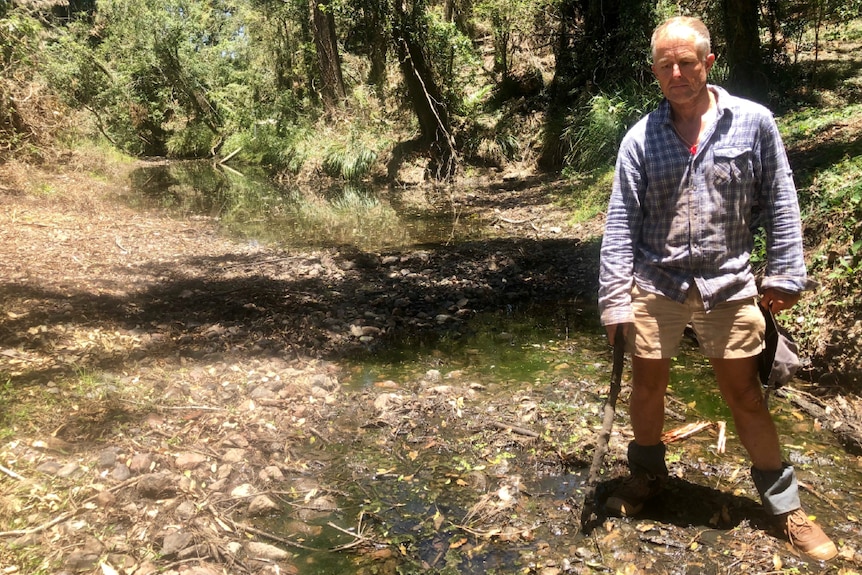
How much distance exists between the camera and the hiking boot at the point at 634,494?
304cm

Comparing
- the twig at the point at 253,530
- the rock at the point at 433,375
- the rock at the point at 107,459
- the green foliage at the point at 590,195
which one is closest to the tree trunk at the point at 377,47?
the green foliage at the point at 590,195

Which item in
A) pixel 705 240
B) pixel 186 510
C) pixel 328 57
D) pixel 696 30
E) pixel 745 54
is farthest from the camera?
pixel 328 57

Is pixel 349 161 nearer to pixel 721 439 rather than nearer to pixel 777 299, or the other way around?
pixel 721 439

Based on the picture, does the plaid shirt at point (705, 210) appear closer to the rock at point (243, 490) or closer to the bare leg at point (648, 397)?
the bare leg at point (648, 397)

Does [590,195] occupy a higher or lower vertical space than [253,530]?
higher

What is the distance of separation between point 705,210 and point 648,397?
0.96 m

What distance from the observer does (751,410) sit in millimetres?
2715

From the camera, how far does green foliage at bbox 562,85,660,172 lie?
11.3m

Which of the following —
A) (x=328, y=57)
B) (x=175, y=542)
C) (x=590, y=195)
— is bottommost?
(x=175, y=542)

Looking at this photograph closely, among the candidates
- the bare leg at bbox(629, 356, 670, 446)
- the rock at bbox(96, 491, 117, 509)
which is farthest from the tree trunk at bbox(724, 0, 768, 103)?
the rock at bbox(96, 491, 117, 509)

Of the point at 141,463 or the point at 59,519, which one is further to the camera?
the point at 141,463

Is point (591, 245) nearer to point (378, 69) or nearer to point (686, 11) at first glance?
point (686, 11)

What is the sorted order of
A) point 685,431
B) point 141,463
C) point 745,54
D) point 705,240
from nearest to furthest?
point 705,240, point 141,463, point 685,431, point 745,54

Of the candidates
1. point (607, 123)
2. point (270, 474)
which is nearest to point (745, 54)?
point (607, 123)
